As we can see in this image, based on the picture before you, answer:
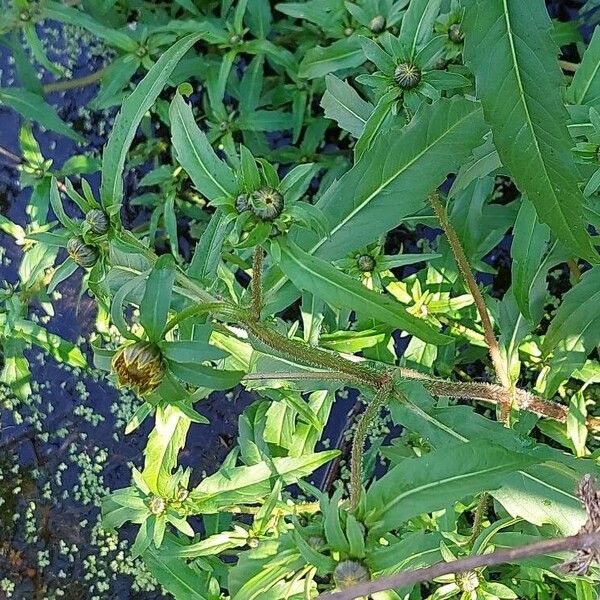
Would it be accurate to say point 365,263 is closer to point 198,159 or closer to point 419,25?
point 419,25

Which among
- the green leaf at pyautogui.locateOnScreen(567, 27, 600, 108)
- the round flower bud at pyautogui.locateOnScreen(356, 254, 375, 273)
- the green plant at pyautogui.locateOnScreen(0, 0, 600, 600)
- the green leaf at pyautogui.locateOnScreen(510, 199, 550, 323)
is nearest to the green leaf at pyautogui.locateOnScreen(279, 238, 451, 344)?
the green plant at pyautogui.locateOnScreen(0, 0, 600, 600)

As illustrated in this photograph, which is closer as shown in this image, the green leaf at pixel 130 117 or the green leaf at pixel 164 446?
the green leaf at pixel 130 117

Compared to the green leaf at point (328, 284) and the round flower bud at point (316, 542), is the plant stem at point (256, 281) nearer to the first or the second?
the green leaf at point (328, 284)

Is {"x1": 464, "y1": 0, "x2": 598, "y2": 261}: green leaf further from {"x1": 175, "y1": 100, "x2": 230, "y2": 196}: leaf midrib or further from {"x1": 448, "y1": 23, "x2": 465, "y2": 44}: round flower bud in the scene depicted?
{"x1": 448, "y1": 23, "x2": 465, "y2": 44}: round flower bud

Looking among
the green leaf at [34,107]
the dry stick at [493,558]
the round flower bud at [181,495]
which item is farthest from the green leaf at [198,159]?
the green leaf at [34,107]

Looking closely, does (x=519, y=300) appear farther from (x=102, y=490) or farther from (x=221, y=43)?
(x=102, y=490)

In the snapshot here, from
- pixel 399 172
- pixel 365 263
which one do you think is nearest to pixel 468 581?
pixel 365 263
